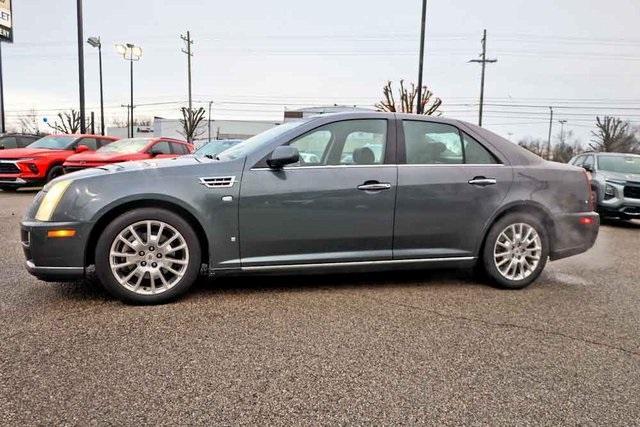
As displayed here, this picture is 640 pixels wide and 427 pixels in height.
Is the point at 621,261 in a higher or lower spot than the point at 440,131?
lower

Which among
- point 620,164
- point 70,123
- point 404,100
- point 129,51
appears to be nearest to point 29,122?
point 70,123

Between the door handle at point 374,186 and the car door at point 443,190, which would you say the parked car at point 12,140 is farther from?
the car door at point 443,190

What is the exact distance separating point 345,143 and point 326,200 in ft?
1.78

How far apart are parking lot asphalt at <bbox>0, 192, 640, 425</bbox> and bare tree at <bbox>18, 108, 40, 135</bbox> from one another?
8863cm

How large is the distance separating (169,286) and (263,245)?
75 centimetres

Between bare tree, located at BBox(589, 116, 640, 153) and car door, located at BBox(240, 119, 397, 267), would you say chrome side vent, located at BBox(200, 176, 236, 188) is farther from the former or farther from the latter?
bare tree, located at BBox(589, 116, 640, 153)

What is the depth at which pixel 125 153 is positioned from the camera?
11.7 meters

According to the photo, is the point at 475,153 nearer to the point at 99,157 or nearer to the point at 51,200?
A: the point at 51,200

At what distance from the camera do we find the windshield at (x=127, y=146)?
11969 mm

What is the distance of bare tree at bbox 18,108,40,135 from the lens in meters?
80.4

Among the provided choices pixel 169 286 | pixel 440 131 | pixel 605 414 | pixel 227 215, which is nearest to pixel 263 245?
pixel 227 215

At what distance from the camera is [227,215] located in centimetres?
380

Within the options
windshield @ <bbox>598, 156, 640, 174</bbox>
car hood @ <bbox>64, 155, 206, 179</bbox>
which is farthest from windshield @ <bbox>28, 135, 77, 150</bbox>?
windshield @ <bbox>598, 156, 640, 174</bbox>

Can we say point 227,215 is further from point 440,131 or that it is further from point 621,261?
→ point 621,261
